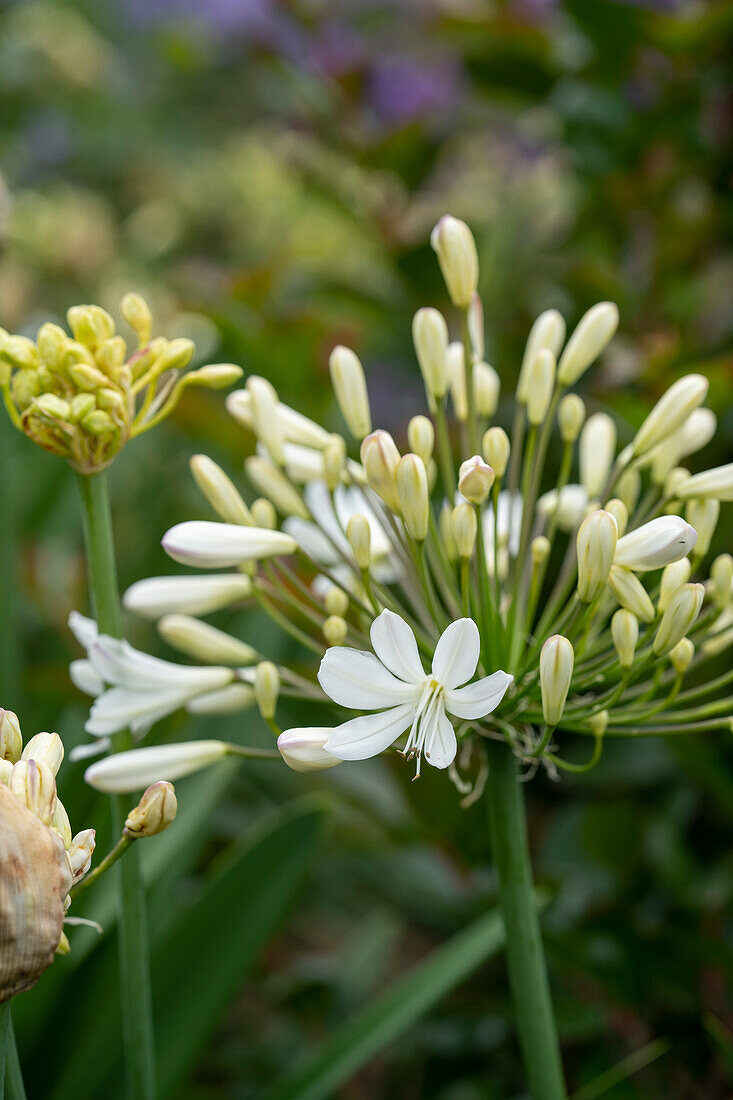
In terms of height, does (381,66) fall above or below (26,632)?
above

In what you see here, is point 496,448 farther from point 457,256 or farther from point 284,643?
point 284,643

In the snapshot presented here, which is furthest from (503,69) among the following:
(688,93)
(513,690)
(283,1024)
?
(283,1024)

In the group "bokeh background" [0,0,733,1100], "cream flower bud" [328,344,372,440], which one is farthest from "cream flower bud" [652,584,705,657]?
"bokeh background" [0,0,733,1100]

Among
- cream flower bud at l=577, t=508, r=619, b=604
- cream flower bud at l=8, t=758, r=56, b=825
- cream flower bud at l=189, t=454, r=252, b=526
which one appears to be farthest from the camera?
cream flower bud at l=189, t=454, r=252, b=526

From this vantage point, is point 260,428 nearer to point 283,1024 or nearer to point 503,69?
point 283,1024

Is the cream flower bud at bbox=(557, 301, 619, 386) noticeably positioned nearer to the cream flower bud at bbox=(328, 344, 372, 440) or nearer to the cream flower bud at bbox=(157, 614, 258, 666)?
the cream flower bud at bbox=(328, 344, 372, 440)

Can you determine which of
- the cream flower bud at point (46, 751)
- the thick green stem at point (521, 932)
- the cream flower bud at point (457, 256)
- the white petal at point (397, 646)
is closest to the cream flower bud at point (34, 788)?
the cream flower bud at point (46, 751)
